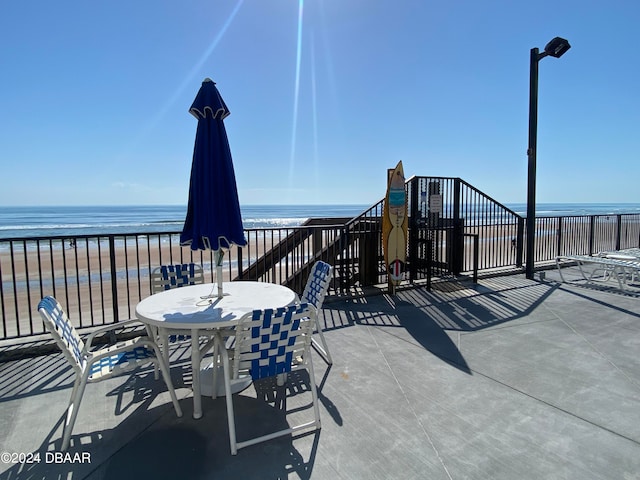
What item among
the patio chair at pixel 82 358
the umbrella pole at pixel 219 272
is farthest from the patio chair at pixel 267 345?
the umbrella pole at pixel 219 272

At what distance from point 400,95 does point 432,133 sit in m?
5.92

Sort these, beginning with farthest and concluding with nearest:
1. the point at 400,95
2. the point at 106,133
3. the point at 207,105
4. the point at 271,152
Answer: the point at 271,152 → the point at 106,133 → the point at 400,95 → the point at 207,105

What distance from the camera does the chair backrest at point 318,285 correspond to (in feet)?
9.96

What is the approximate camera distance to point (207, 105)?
8.61 ft

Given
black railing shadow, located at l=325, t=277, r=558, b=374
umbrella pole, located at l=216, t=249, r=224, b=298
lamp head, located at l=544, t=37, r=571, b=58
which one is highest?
lamp head, located at l=544, t=37, r=571, b=58

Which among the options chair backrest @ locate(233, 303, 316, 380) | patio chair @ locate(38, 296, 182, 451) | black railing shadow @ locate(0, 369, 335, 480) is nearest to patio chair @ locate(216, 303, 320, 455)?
chair backrest @ locate(233, 303, 316, 380)

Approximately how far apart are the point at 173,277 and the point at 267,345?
6.05 feet

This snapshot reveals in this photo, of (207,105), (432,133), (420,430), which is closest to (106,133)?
(432,133)

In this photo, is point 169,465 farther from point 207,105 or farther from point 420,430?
point 207,105

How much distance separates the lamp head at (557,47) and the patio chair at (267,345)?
254 inches

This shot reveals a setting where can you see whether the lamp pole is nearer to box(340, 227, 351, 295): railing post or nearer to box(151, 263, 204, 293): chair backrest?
box(340, 227, 351, 295): railing post

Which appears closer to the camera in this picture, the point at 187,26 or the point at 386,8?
the point at 187,26

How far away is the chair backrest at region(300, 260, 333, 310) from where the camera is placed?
304 centimetres

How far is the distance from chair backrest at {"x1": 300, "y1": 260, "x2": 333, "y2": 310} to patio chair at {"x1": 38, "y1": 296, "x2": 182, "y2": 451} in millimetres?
1291
